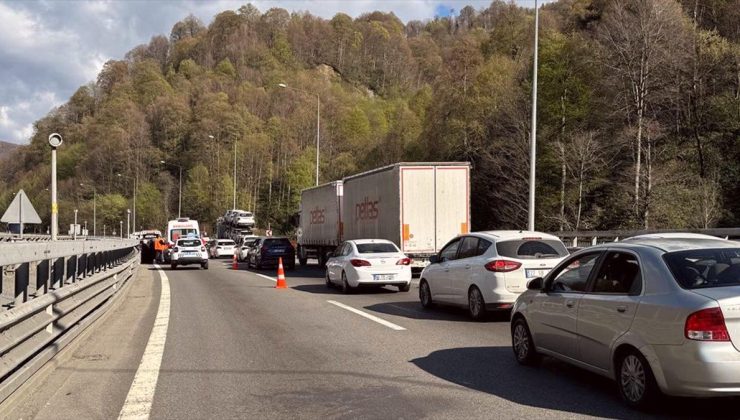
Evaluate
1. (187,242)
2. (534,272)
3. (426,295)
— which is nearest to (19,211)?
(426,295)

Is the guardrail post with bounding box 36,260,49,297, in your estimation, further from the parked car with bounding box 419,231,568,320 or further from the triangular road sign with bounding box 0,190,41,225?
the triangular road sign with bounding box 0,190,41,225

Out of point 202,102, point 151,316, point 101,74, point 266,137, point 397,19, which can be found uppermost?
point 397,19

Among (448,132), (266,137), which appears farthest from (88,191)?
(448,132)

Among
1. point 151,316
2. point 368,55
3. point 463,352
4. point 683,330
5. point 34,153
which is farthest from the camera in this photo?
point 368,55

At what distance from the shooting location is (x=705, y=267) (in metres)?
5.74

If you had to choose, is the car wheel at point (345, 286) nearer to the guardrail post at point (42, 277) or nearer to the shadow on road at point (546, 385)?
the shadow on road at point (546, 385)

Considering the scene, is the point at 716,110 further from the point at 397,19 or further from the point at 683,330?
the point at 397,19

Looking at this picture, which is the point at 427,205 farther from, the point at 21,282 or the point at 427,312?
the point at 21,282

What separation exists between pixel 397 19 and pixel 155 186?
7124 cm

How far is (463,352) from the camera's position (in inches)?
343

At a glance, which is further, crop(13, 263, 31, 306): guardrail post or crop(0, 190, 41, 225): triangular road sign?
crop(0, 190, 41, 225): triangular road sign

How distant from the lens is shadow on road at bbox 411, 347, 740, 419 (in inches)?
228

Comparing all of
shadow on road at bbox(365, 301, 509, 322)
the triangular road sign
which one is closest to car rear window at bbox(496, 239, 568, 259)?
shadow on road at bbox(365, 301, 509, 322)

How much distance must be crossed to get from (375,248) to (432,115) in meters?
39.1
